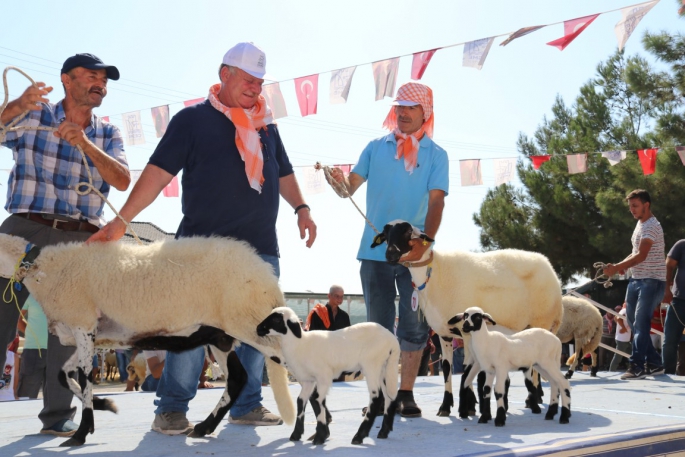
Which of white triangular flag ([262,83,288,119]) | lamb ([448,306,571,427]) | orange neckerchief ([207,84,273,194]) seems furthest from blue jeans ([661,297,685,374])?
orange neckerchief ([207,84,273,194])

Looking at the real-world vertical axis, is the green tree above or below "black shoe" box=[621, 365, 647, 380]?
above

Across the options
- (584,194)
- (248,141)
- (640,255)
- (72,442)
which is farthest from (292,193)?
(584,194)

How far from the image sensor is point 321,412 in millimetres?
3645

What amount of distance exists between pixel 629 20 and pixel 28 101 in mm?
6765

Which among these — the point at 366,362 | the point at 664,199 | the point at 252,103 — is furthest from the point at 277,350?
the point at 664,199

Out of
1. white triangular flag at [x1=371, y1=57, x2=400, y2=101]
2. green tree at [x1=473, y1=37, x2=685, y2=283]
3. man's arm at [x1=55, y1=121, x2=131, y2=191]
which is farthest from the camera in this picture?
green tree at [x1=473, y1=37, x2=685, y2=283]

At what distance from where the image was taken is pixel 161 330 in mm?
3836

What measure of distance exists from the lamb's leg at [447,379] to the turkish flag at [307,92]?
617 cm

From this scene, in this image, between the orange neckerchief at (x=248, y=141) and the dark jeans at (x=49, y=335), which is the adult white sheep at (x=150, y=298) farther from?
the orange neckerchief at (x=248, y=141)

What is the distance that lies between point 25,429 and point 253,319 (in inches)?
65.2

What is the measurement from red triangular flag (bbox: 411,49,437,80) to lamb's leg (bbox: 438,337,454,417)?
5278 mm

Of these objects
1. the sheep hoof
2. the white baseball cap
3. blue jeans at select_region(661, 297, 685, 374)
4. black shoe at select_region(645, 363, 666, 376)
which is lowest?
black shoe at select_region(645, 363, 666, 376)

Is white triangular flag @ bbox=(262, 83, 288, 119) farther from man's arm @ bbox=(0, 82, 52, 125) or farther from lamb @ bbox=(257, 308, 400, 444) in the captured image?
lamb @ bbox=(257, 308, 400, 444)

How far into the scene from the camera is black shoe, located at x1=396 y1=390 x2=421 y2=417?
4844mm
